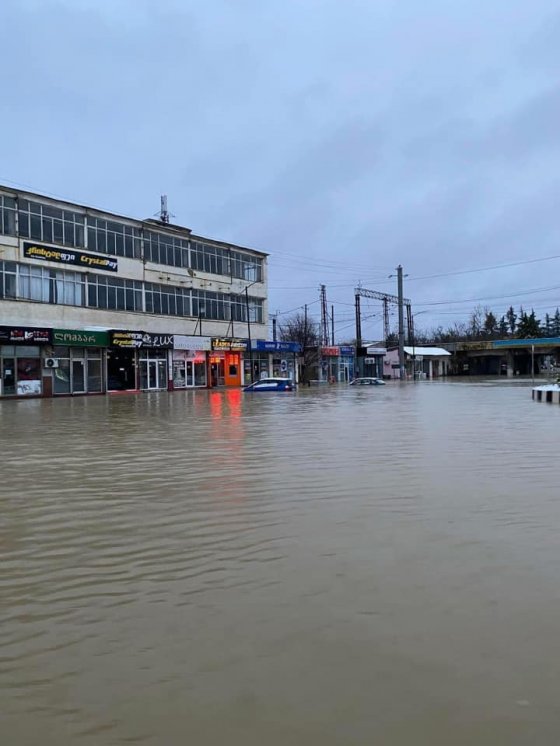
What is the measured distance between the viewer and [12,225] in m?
42.9

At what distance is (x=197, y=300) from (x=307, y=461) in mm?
47778

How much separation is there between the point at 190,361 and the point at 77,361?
12.2m

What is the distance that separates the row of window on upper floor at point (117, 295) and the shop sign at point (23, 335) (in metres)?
2.52

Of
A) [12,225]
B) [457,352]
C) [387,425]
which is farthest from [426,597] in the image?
[457,352]

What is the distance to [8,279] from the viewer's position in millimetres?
42406

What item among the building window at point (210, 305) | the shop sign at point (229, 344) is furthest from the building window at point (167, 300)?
the shop sign at point (229, 344)

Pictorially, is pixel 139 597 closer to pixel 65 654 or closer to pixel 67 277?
pixel 65 654

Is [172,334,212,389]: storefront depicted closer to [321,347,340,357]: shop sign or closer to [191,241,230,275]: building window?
[191,241,230,275]: building window

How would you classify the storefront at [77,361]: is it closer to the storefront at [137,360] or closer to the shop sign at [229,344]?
the storefront at [137,360]

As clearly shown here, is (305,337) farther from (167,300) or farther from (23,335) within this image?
(23,335)

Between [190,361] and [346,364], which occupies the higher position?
[190,361]

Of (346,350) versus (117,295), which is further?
(346,350)

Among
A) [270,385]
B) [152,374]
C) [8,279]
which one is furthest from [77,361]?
[270,385]

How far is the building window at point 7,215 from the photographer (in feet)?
139
